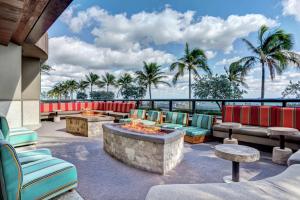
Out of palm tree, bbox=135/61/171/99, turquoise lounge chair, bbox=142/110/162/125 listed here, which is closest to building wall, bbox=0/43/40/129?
turquoise lounge chair, bbox=142/110/162/125

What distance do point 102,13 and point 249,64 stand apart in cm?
941

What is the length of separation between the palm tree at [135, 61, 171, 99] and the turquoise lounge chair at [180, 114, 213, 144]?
14.2m

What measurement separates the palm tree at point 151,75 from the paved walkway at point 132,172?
1567 centimetres

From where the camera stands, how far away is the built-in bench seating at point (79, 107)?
8.79 metres

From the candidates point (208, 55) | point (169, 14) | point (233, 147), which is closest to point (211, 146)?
point (233, 147)

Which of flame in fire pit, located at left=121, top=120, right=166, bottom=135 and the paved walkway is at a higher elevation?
flame in fire pit, located at left=121, top=120, right=166, bottom=135

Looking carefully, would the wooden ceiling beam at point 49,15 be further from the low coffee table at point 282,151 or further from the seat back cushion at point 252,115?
the seat back cushion at point 252,115

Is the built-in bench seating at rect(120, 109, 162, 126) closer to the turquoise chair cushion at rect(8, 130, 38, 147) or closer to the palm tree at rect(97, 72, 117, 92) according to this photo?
the turquoise chair cushion at rect(8, 130, 38, 147)

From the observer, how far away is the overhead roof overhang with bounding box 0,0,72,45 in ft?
9.83

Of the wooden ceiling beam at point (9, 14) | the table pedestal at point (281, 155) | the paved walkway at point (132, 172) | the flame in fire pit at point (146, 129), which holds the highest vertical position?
the wooden ceiling beam at point (9, 14)

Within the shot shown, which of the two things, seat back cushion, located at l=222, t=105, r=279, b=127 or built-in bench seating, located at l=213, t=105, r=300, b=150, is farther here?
seat back cushion, located at l=222, t=105, r=279, b=127

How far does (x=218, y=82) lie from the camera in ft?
58.9

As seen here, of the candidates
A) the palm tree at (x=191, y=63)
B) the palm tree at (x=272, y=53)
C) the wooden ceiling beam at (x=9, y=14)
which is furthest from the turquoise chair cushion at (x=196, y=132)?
the palm tree at (x=191, y=63)

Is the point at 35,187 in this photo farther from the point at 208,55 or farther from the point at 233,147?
the point at 208,55
